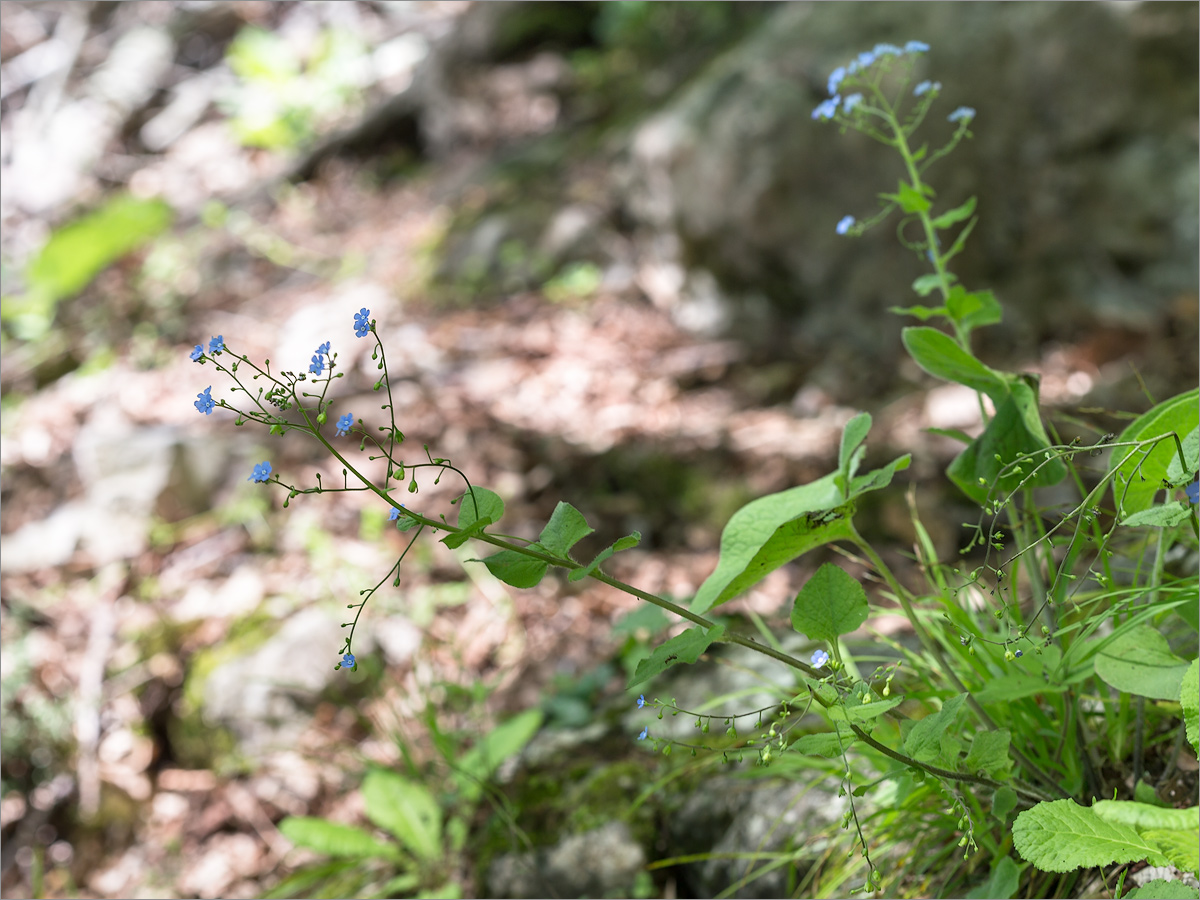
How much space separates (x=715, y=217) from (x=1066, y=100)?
1.38 meters

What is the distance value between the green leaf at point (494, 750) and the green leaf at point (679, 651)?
3.11 ft

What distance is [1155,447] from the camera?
0.94m

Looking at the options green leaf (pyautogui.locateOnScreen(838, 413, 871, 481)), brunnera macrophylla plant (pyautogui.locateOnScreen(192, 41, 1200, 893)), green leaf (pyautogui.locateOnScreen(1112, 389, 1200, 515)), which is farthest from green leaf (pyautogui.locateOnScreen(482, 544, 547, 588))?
green leaf (pyautogui.locateOnScreen(1112, 389, 1200, 515))

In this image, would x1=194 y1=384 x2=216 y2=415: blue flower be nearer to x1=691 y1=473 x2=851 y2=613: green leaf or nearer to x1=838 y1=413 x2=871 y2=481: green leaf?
x1=691 y1=473 x2=851 y2=613: green leaf

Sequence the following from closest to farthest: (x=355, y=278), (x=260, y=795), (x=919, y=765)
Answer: (x=919, y=765), (x=260, y=795), (x=355, y=278)

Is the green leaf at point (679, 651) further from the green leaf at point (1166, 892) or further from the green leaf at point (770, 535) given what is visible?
the green leaf at point (1166, 892)

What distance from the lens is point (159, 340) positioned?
4129 millimetres

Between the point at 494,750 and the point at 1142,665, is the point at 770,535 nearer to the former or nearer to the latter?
the point at 1142,665

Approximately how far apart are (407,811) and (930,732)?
114 centimetres

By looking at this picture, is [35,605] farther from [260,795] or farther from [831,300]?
[831,300]

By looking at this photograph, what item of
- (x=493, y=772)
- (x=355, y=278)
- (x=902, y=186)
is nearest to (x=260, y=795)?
(x=493, y=772)

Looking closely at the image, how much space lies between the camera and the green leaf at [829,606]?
884mm

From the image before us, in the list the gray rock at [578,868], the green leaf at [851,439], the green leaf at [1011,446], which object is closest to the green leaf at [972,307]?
the green leaf at [1011,446]

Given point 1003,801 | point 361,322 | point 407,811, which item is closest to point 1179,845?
point 1003,801
